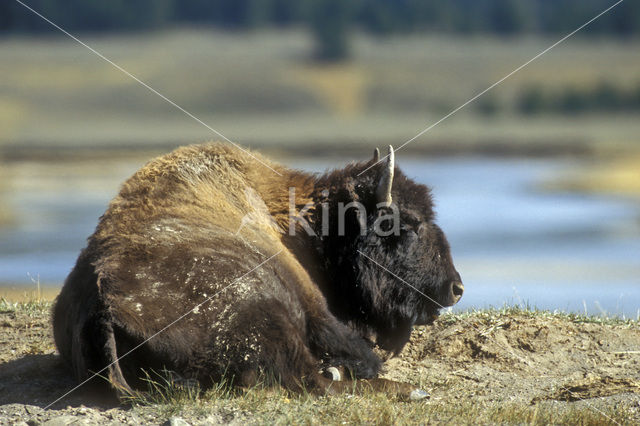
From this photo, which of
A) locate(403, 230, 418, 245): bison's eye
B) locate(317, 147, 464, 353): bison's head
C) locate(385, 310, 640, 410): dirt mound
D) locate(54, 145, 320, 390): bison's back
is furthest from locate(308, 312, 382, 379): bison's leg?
locate(403, 230, 418, 245): bison's eye

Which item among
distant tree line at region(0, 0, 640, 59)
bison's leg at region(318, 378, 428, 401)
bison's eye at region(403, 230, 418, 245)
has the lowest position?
bison's leg at region(318, 378, 428, 401)

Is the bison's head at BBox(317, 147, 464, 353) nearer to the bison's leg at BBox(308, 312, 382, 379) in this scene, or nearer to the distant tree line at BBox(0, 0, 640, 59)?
the bison's leg at BBox(308, 312, 382, 379)

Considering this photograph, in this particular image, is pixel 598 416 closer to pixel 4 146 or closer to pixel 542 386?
pixel 542 386

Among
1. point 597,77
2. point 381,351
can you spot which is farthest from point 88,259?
point 597,77

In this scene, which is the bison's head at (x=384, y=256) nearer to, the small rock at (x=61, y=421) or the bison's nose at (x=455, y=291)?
the bison's nose at (x=455, y=291)

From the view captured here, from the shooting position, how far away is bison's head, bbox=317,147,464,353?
20.2ft

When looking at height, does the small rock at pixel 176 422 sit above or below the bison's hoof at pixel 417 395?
below

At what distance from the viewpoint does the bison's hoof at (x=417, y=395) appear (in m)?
5.40

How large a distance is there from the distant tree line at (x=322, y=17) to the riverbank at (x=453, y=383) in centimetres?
6108

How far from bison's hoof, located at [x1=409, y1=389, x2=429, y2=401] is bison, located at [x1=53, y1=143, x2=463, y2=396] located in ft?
0.50

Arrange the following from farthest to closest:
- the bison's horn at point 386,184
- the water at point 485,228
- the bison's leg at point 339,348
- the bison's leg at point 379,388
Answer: the water at point 485,228 < the bison's horn at point 386,184 < the bison's leg at point 339,348 < the bison's leg at point 379,388

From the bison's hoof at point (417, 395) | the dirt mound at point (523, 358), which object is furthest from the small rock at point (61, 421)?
the dirt mound at point (523, 358)

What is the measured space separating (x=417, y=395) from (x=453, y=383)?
0.55 meters

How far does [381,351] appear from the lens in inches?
254
